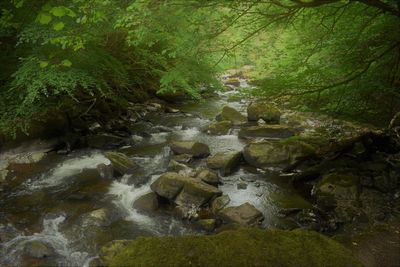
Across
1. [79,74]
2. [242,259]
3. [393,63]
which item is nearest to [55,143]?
[79,74]

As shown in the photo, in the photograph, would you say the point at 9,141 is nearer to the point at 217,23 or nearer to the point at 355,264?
the point at 217,23

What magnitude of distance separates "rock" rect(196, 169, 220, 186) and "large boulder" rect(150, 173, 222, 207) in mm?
683

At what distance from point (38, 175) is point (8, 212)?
2.05 meters

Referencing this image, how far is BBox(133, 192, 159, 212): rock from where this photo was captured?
8070 millimetres

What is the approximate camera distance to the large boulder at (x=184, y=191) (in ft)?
26.6

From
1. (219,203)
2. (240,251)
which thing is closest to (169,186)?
(219,203)

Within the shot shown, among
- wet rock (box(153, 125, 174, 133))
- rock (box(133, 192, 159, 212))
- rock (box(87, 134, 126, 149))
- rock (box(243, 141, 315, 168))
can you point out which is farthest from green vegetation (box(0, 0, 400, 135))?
Answer: wet rock (box(153, 125, 174, 133))

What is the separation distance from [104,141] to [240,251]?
30.4 ft

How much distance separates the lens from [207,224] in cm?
734

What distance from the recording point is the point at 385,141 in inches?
367

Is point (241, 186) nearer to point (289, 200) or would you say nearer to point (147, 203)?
point (289, 200)

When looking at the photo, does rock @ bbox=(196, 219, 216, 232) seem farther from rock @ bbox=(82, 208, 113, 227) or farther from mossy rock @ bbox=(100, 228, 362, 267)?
mossy rock @ bbox=(100, 228, 362, 267)

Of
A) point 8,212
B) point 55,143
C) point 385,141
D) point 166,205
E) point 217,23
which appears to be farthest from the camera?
point 55,143

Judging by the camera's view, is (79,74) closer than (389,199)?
No
